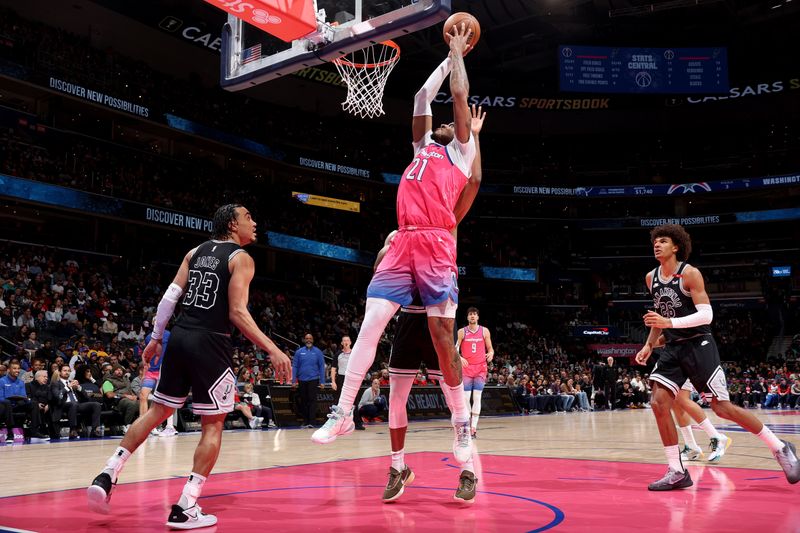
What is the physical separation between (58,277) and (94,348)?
4374 mm

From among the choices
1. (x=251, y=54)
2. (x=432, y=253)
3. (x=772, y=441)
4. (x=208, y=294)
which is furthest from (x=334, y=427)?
(x=251, y=54)

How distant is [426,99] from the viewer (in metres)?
5.06

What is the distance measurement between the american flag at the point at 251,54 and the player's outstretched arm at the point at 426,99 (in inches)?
185

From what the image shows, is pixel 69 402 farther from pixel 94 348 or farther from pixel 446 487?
pixel 446 487

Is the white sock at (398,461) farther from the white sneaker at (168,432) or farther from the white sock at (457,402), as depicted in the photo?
the white sneaker at (168,432)

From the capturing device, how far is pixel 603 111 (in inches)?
1642

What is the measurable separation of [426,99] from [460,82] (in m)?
0.30

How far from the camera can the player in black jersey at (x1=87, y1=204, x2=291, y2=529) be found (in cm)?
439

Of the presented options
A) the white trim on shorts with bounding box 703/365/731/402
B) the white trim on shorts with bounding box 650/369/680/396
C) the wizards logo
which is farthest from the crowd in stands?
the white trim on shorts with bounding box 703/365/731/402

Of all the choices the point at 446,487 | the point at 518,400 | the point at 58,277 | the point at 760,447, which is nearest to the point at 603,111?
the point at 518,400

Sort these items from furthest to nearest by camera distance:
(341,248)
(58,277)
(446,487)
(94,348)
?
(341,248) < (58,277) < (94,348) < (446,487)

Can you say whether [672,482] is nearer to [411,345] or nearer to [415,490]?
[415,490]

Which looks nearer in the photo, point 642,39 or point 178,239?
point 178,239

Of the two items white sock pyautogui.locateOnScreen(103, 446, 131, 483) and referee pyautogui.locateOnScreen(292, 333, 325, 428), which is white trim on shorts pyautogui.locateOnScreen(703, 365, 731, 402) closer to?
Answer: white sock pyautogui.locateOnScreen(103, 446, 131, 483)
